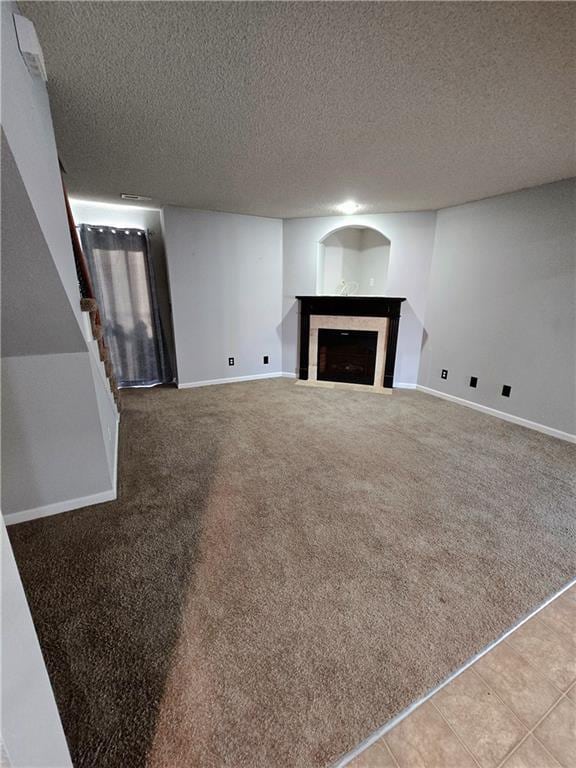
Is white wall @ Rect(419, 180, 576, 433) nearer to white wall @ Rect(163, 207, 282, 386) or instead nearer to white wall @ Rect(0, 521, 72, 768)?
white wall @ Rect(163, 207, 282, 386)

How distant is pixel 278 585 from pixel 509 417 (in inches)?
120

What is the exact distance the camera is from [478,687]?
1074 mm

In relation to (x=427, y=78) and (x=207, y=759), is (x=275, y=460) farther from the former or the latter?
(x=427, y=78)

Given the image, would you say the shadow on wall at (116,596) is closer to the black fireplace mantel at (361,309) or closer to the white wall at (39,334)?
the white wall at (39,334)

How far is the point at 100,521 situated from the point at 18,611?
1466 mm

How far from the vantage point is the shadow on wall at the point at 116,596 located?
97 centimetres

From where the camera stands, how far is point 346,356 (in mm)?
4566

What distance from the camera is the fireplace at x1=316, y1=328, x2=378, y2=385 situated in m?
4.41

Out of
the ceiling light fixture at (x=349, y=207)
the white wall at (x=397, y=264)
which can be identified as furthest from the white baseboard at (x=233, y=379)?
the ceiling light fixture at (x=349, y=207)

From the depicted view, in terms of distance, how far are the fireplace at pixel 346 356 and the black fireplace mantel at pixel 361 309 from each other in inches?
8.1

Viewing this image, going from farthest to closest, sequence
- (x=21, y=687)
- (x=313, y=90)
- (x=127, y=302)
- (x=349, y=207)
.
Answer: (x=127, y=302) < (x=349, y=207) < (x=313, y=90) < (x=21, y=687)

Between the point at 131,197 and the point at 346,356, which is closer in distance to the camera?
the point at 131,197

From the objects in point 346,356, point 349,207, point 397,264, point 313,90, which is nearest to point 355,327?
point 346,356

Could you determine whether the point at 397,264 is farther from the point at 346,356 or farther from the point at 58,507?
the point at 58,507
